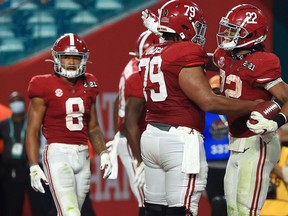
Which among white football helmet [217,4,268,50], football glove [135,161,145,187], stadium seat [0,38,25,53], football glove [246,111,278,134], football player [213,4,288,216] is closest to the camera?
football glove [246,111,278,134]

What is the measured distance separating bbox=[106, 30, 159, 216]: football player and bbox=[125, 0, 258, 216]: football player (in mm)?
1296

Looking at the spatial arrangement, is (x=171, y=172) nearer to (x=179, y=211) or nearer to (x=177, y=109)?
(x=179, y=211)

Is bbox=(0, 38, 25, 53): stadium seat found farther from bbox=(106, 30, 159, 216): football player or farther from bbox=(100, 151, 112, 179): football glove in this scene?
bbox=(100, 151, 112, 179): football glove

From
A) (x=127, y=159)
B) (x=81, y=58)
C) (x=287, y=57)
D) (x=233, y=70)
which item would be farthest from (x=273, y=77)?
(x=287, y=57)

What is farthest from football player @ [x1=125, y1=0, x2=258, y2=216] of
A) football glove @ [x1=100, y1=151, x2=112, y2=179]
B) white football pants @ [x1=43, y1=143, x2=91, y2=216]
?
football glove @ [x1=100, y1=151, x2=112, y2=179]

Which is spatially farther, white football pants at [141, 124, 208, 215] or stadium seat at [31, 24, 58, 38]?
stadium seat at [31, 24, 58, 38]

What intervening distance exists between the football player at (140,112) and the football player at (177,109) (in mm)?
1296

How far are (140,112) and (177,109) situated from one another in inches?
62.3

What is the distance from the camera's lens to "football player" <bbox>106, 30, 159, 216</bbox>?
6590 millimetres

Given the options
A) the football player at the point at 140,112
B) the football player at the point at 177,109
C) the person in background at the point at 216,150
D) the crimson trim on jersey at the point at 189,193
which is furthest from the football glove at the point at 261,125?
the person in background at the point at 216,150

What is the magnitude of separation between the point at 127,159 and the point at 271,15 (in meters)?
2.52

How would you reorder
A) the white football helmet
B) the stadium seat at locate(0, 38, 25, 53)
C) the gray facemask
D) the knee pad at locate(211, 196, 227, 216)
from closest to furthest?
the white football helmet → the knee pad at locate(211, 196, 227, 216) → the gray facemask → the stadium seat at locate(0, 38, 25, 53)

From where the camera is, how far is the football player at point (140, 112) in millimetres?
6590

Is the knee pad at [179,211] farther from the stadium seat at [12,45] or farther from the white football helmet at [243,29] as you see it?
the stadium seat at [12,45]
